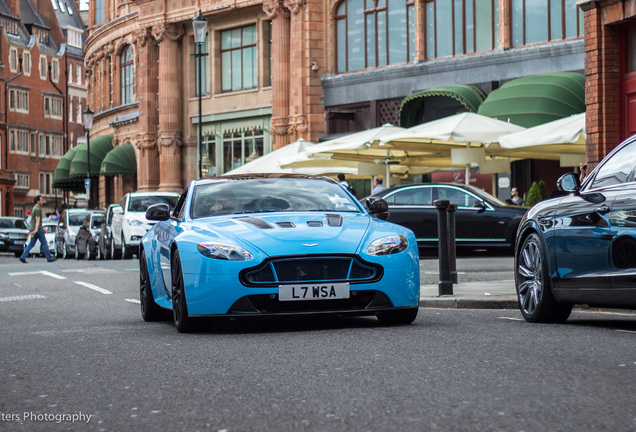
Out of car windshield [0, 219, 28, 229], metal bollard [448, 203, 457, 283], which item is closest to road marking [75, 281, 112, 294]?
metal bollard [448, 203, 457, 283]

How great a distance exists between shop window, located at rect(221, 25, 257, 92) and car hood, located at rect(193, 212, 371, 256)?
4007 centimetres

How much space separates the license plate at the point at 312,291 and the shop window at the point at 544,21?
27.2 m

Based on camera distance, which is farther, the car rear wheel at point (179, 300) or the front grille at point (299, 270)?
the car rear wheel at point (179, 300)

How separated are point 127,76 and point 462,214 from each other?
37.6m

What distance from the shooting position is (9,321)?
11.9 m

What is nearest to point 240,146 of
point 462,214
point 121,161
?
point 121,161

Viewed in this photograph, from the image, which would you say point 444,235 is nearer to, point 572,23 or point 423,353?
point 423,353

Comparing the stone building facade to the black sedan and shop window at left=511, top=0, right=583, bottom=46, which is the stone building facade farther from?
the black sedan

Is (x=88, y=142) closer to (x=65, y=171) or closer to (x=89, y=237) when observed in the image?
(x=65, y=171)

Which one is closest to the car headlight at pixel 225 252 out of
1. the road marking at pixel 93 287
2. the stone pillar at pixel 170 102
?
the road marking at pixel 93 287

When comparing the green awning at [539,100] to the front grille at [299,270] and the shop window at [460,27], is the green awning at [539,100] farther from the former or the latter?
the front grille at [299,270]

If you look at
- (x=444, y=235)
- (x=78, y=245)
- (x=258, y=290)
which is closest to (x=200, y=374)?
(x=258, y=290)

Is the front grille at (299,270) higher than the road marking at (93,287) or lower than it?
higher

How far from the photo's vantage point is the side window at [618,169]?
29.6ft
